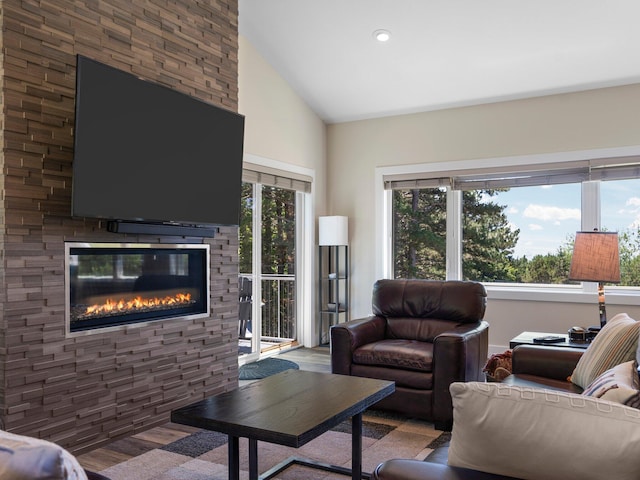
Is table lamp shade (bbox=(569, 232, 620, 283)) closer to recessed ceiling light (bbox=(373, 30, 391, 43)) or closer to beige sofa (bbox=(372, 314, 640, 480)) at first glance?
recessed ceiling light (bbox=(373, 30, 391, 43))

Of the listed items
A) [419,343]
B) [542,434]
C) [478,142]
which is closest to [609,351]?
[419,343]

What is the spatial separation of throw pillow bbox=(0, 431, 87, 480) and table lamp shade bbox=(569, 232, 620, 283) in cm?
354

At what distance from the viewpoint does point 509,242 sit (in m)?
5.75

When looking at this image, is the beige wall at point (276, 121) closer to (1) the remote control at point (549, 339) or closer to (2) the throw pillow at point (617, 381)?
(1) the remote control at point (549, 339)

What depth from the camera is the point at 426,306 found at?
14.3 ft

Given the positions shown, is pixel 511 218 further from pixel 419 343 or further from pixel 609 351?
pixel 609 351

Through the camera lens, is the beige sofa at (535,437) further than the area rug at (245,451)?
No

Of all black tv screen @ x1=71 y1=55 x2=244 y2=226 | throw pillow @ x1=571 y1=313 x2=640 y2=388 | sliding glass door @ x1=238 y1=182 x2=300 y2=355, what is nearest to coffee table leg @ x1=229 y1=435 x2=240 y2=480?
black tv screen @ x1=71 y1=55 x2=244 y2=226

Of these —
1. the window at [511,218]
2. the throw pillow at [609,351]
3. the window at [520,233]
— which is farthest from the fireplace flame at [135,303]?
the window at [520,233]

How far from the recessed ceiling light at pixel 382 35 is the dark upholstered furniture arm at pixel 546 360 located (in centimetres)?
288

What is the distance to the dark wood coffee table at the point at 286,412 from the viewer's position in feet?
7.23

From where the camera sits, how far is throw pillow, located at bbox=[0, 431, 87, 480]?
898 millimetres

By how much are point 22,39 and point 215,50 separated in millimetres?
1554

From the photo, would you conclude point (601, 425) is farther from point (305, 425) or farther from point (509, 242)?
point (509, 242)
